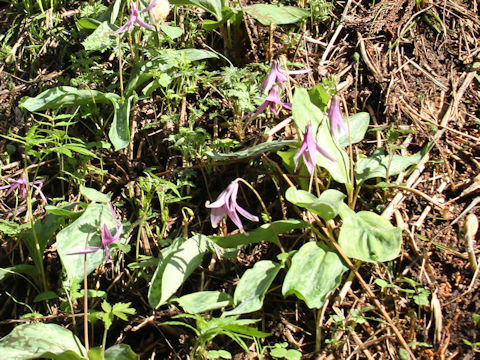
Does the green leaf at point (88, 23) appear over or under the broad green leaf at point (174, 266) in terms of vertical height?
over

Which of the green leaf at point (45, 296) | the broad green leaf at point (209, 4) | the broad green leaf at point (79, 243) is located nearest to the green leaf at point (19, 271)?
the green leaf at point (45, 296)

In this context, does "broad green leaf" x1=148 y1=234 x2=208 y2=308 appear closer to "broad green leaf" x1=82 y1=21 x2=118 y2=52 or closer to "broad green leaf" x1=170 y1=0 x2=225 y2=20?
"broad green leaf" x1=82 y1=21 x2=118 y2=52

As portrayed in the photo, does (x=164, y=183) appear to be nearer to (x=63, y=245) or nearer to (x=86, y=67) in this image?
(x=63, y=245)

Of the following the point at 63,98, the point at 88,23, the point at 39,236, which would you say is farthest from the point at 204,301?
the point at 88,23

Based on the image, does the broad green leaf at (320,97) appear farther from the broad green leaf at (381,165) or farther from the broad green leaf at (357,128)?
the broad green leaf at (381,165)

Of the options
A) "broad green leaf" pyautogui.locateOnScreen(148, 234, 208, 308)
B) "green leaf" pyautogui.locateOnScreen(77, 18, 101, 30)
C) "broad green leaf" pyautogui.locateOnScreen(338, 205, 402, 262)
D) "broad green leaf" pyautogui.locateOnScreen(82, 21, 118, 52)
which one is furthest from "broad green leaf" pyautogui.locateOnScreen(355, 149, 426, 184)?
"green leaf" pyautogui.locateOnScreen(77, 18, 101, 30)

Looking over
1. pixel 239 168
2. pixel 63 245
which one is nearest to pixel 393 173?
pixel 239 168
